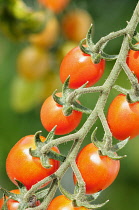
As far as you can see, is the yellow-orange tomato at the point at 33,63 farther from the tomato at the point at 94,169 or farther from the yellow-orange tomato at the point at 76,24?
the tomato at the point at 94,169

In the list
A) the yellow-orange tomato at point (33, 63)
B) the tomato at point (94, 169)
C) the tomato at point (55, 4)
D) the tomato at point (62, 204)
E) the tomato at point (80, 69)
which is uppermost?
the tomato at point (55, 4)

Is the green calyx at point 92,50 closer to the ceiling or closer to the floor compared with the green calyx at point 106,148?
closer to the ceiling

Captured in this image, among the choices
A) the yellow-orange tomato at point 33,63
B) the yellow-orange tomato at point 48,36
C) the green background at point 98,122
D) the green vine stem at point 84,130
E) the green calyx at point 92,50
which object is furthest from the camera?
the green background at point 98,122

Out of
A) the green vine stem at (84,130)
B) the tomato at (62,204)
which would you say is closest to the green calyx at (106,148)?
the green vine stem at (84,130)

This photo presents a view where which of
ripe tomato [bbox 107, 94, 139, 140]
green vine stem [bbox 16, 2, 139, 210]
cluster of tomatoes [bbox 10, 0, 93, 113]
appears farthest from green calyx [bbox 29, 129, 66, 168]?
cluster of tomatoes [bbox 10, 0, 93, 113]

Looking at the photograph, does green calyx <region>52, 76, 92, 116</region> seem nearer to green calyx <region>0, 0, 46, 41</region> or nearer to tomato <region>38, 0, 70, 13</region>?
green calyx <region>0, 0, 46, 41</region>

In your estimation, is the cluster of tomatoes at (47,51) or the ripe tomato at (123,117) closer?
the ripe tomato at (123,117)

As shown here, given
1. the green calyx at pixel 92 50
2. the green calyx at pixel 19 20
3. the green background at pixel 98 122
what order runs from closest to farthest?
1. the green calyx at pixel 92 50
2. the green calyx at pixel 19 20
3. the green background at pixel 98 122

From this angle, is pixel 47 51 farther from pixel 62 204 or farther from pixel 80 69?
Answer: pixel 62 204

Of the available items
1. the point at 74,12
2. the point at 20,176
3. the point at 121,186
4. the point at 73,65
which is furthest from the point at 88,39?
the point at 121,186
